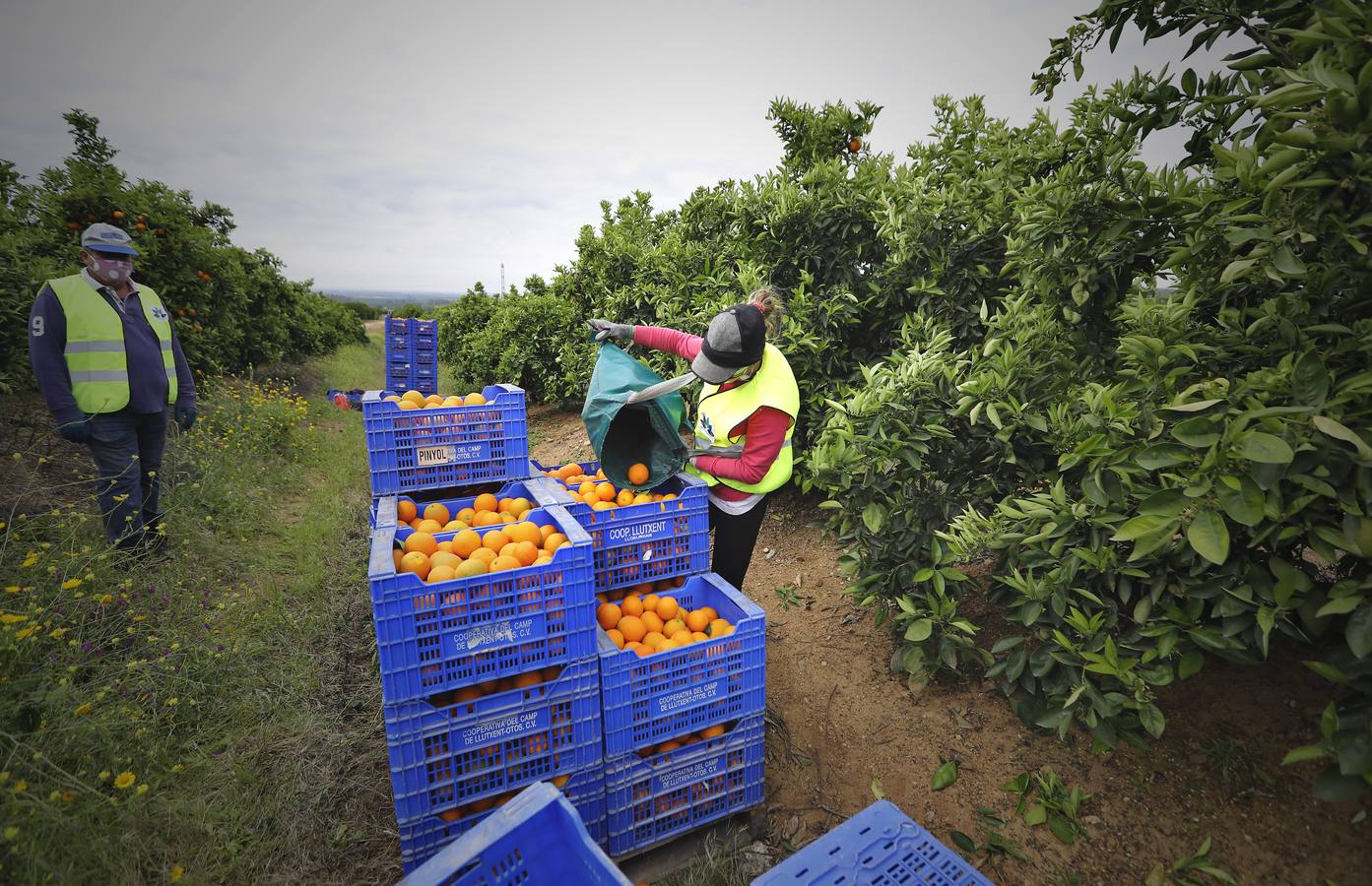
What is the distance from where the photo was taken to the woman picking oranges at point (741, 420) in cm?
289

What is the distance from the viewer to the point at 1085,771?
2.63 metres

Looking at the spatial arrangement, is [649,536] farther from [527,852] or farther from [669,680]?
[527,852]

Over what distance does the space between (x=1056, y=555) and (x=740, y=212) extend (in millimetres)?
4201

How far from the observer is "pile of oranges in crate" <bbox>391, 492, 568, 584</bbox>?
222cm

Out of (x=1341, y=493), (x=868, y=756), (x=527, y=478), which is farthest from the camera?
(x=527, y=478)

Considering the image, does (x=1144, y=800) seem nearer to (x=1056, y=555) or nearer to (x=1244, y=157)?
(x=1056, y=555)

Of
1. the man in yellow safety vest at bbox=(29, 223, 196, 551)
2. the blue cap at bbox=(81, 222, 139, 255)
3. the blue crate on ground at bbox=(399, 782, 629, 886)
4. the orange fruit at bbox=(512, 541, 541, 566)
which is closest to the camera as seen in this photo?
the blue crate on ground at bbox=(399, 782, 629, 886)

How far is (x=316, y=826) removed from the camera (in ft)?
8.23

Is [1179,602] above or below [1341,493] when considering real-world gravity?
below

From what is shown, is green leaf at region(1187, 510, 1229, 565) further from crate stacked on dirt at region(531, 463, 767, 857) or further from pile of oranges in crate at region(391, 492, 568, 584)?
pile of oranges in crate at region(391, 492, 568, 584)

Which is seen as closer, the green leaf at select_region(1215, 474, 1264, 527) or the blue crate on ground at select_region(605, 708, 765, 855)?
the green leaf at select_region(1215, 474, 1264, 527)

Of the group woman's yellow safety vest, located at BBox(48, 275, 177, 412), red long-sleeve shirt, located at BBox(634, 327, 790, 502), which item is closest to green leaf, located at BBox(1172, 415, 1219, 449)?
red long-sleeve shirt, located at BBox(634, 327, 790, 502)

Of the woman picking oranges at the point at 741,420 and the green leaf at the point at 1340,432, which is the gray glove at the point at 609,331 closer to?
the woman picking oranges at the point at 741,420

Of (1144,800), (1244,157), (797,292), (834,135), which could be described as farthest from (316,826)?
(834,135)
